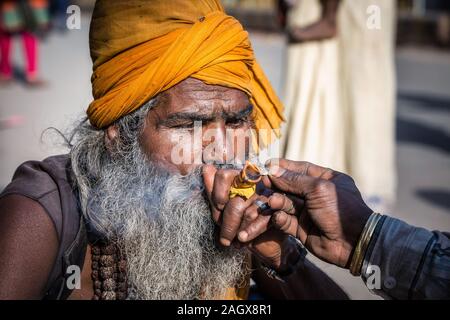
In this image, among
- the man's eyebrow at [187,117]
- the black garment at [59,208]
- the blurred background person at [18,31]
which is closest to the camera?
the black garment at [59,208]

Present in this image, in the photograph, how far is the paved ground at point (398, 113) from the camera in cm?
685

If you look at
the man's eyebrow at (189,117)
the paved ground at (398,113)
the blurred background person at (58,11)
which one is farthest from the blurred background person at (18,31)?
the man's eyebrow at (189,117)

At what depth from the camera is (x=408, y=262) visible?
225 centimetres

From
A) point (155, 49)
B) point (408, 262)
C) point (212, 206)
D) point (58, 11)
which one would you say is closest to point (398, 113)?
point (155, 49)

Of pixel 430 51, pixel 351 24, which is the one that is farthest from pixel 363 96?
pixel 430 51

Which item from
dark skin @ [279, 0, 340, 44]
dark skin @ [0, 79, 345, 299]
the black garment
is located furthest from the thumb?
dark skin @ [279, 0, 340, 44]

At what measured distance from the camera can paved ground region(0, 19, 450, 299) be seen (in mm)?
6848

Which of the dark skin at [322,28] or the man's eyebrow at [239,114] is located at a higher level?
the dark skin at [322,28]

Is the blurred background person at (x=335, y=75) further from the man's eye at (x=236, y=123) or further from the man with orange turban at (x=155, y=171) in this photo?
the man with orange turban at (x=155, y=171)

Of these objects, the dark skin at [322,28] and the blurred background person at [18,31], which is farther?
the blurred background person at [18,31]

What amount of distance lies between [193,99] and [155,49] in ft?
0.81

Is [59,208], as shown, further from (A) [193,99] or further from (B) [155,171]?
(A) [193,99]

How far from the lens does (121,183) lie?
2.92 meters

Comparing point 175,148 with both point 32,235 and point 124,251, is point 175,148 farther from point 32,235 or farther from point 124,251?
point 32,235
